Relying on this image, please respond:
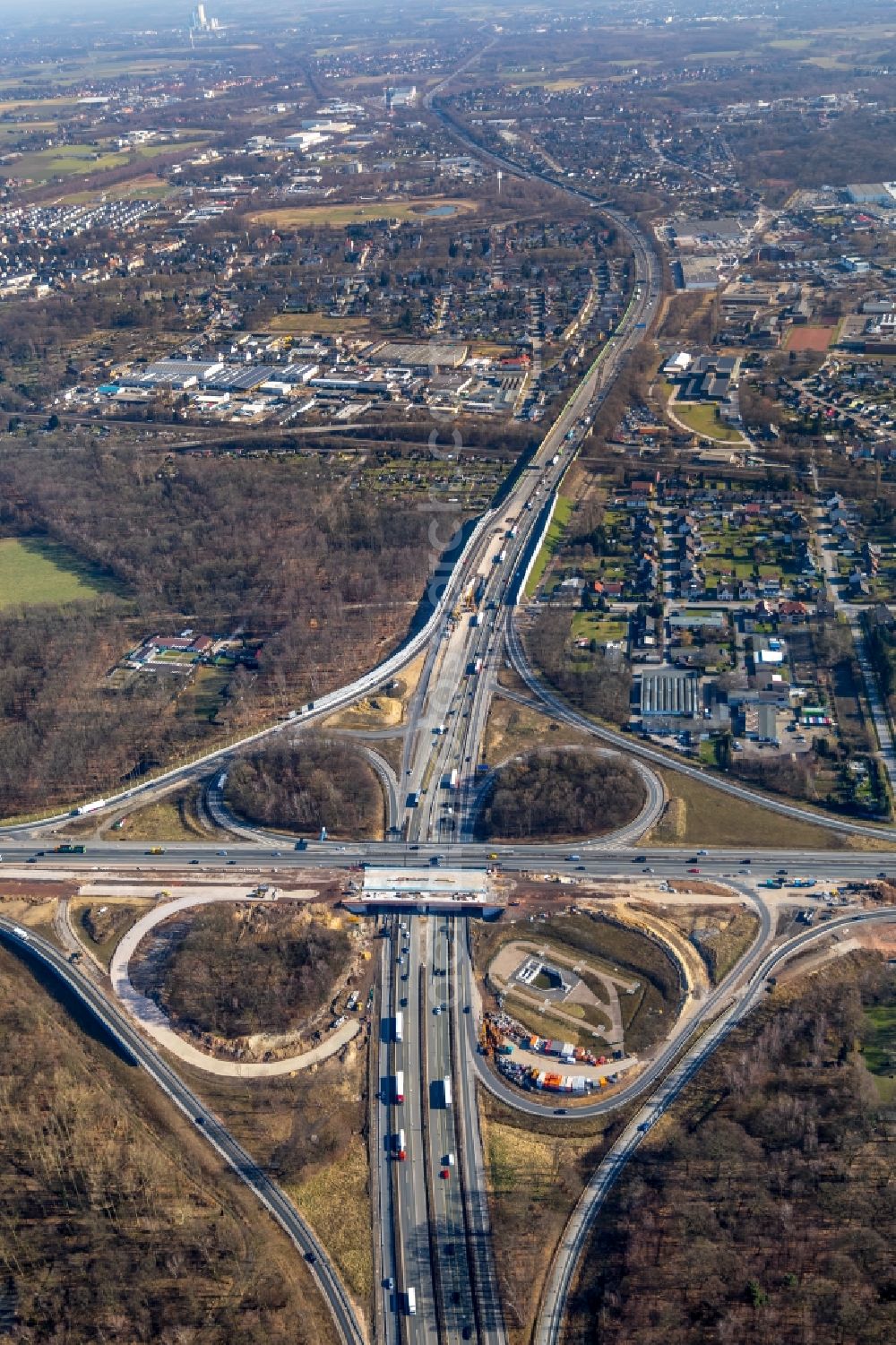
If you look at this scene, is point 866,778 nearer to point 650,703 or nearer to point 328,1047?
point 650,703

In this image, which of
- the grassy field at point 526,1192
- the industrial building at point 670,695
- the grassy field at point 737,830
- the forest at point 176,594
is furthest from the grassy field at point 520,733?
the grassy field at point 526,1192

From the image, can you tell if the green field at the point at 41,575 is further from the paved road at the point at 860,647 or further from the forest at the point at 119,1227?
the paved road at the point at 860,647

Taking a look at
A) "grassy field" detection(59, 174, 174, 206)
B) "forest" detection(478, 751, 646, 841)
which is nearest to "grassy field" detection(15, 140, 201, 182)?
"grassy field" detection(59, 174, 174, 206)

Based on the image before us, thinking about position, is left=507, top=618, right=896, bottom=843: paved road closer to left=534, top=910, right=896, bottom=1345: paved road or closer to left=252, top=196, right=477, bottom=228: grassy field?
left=534, top=910, right=896, bottom=1345: paved road

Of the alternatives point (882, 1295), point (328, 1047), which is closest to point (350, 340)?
point (328, 1047)

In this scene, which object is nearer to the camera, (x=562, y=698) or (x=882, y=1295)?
(x=882, y=1295)

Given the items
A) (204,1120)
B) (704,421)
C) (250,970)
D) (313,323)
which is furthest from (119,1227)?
(313,323)
